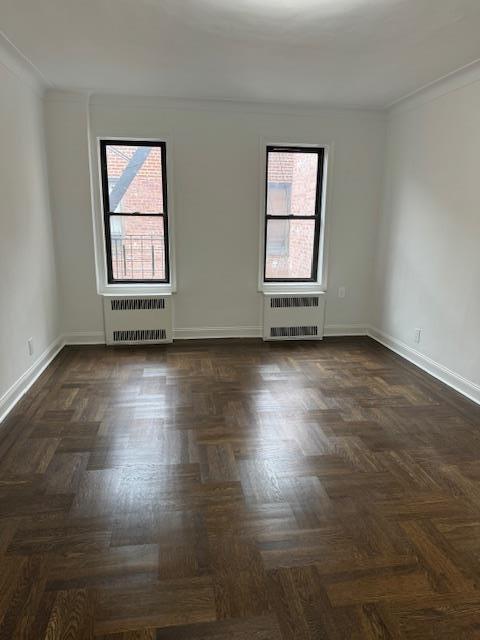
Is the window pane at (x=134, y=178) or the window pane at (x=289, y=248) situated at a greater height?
the window pane at (x=134, y=178)

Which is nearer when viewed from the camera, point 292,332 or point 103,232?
point 103,232

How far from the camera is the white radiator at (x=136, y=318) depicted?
4512mm

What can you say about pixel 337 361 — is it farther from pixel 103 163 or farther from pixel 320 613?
pixel 103 163

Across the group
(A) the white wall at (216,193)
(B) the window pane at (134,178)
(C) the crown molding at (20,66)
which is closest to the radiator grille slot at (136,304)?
(A) the white wall at (216,193)

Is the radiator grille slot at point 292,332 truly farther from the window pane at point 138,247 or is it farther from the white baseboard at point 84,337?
the white baseboard at point 84,337

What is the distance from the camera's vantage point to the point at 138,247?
462 cm

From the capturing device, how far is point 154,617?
1.46 m

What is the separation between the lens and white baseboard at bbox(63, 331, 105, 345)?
457 centimetres

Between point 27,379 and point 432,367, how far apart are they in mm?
3578

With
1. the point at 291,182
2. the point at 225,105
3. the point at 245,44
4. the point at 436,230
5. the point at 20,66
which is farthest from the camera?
the point at 291,182

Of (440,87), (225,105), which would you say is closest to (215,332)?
(225,105)

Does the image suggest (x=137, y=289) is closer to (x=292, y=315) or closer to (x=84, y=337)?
(x=84, y=337)

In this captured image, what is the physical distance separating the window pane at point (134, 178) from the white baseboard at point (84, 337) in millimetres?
1366

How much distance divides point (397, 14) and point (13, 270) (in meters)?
3.13
